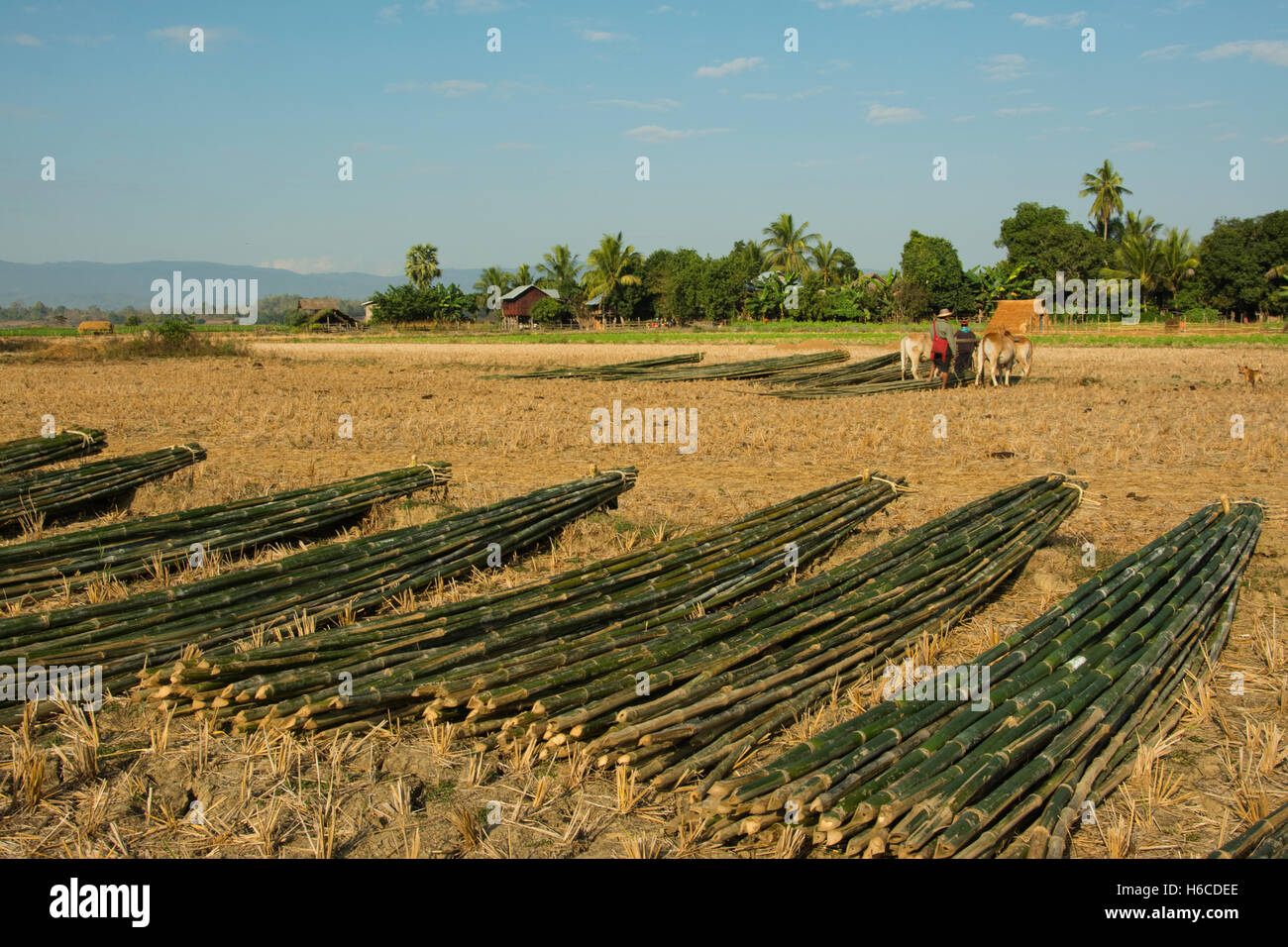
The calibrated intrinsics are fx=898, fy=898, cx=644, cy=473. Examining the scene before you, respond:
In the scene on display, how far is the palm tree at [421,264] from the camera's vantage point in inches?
3177

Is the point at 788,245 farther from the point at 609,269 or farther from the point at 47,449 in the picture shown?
the point at 47,449

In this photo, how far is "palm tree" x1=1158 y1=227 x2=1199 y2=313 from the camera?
44.8 m

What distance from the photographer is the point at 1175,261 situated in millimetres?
44875

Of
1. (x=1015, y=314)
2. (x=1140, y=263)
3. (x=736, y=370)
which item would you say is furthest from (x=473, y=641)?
(x=1140, y=263)

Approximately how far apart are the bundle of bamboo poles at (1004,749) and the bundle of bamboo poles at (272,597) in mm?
2430

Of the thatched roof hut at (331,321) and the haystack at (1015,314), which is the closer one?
the haystack at (1015,314)

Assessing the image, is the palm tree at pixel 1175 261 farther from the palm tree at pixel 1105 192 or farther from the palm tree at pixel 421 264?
the palm tree at pixel 421 264

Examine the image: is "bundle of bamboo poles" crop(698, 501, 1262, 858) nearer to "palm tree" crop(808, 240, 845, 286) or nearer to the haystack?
the haystack

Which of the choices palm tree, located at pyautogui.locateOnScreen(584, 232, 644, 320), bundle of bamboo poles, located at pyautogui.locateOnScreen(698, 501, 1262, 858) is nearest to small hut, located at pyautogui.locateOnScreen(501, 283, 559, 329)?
palm tree, located at pyautogui.locateOnScreen(584, 232, 644, 320)

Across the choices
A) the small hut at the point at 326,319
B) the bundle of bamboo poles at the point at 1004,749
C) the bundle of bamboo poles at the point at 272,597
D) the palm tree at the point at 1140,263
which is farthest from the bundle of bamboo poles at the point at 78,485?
the small hut at the point at 326,319

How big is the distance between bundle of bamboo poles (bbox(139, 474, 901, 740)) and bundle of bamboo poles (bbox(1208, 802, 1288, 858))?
2.05 meters

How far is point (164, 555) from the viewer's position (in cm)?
504

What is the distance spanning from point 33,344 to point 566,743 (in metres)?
36.5

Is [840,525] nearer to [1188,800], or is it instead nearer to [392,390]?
[1188,800]
